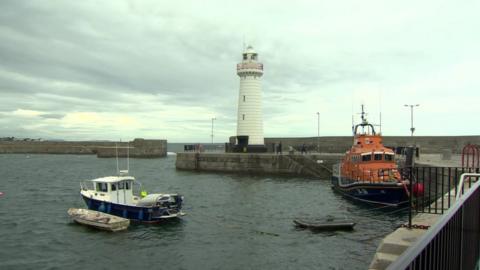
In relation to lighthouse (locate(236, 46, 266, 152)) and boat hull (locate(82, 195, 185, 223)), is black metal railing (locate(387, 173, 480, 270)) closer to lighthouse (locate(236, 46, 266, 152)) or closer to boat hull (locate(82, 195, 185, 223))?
boat hull (locate(82, 195, 185, 223))

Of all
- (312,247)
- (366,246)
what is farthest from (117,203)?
(366,246)

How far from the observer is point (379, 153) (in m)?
30.6

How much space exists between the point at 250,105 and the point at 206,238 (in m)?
37.0

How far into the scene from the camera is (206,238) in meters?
20.1

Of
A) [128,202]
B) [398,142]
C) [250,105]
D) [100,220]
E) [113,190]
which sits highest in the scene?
[250,105]

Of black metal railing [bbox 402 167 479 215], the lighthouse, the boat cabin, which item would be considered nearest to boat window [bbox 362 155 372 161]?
black metal railing [bbox 402 167 479 215]

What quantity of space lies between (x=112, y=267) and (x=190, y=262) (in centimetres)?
A: 299

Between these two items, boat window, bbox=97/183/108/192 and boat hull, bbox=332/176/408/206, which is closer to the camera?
boat window, bbox=97/183/108/192

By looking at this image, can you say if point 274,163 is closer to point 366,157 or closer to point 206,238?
point 366,157

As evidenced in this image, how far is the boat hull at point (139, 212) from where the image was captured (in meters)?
22.7

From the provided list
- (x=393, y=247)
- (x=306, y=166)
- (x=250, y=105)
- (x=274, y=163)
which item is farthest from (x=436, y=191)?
(x=250, y=105)

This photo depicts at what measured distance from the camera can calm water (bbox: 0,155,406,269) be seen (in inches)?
650

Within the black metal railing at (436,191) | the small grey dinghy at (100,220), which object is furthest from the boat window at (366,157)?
the small grey dinghy at (100,220)

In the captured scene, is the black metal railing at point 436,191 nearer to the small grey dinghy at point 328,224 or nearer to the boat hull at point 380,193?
the boat hull at point 380,193
